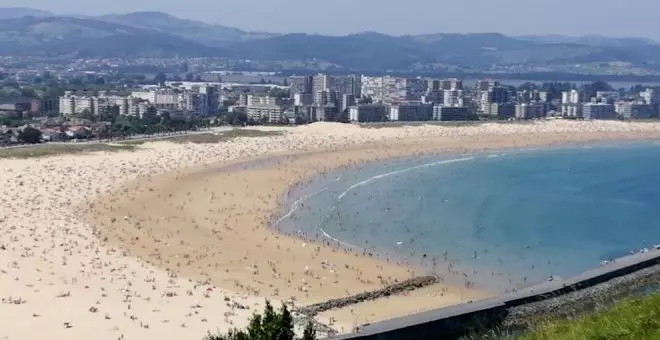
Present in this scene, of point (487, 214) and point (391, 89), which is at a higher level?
point (391, 89)

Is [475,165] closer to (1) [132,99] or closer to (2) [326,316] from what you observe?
(2) [326,316]

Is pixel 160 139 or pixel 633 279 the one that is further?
pixel 160 139

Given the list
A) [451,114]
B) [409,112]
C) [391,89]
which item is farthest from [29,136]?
[391,89]

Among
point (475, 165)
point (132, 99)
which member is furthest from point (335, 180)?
point (132, 99)

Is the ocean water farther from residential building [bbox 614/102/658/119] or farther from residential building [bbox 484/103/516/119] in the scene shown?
residential building [bbox 614/102/658/119]

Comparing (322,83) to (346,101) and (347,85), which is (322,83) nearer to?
(347,85)

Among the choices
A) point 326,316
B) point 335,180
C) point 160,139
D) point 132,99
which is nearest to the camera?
point 326,316

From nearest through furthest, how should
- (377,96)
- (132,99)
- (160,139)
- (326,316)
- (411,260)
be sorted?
(326,316)
(411,260)
(160,139)
(132,99)
(377,96)
